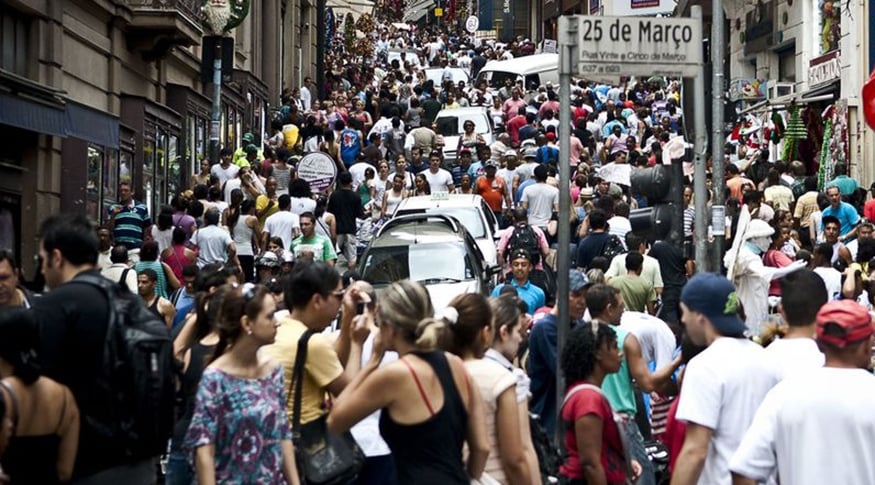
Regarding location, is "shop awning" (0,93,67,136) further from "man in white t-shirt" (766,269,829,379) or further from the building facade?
"man in white t-shirt" (766,269,829,379)

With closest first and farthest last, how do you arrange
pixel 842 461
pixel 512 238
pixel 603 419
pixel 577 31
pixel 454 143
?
pixel 842 461 < pixel 603 419 < pixel 577 31 < pixel 512 238 < pixel 454 143

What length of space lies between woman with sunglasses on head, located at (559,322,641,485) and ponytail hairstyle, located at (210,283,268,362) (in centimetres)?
174

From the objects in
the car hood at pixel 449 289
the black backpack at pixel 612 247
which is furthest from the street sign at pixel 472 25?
the car hood at pixel 449 289

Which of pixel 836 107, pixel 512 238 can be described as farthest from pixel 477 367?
pixel 836 107

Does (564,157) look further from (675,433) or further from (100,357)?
(100,357)

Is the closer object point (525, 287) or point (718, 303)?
point (718, 303)

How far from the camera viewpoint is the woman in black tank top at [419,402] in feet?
22.6

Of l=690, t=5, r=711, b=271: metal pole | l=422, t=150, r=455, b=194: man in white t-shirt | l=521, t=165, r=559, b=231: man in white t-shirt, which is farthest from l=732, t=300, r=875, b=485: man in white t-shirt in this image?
l=422, t=150, r=455, b=194: man in white t-shirt

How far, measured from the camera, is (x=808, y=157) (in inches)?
1380

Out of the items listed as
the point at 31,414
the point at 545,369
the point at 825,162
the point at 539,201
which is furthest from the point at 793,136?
the point at 31,414

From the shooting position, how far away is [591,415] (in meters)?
8.38

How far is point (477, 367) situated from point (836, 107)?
26731 mm

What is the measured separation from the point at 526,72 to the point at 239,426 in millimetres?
44027

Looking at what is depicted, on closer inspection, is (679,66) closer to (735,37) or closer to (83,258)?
(83,258)
